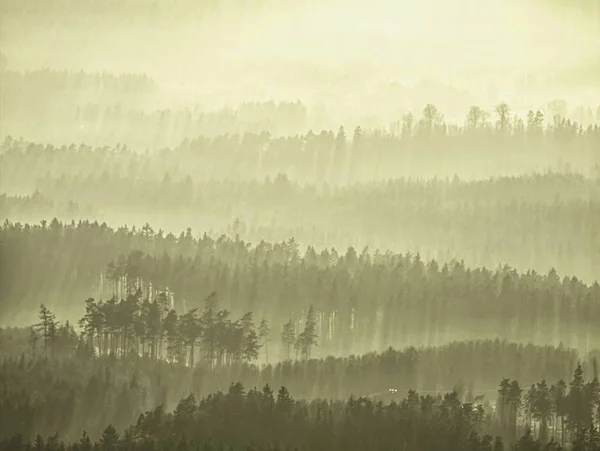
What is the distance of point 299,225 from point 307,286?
21.7 inches

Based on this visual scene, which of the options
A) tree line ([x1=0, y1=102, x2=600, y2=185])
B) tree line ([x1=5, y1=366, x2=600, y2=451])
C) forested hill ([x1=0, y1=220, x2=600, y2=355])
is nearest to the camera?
tree line ([x1=5, y1=366, x2=600, y2=451])

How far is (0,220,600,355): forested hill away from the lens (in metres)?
8.05

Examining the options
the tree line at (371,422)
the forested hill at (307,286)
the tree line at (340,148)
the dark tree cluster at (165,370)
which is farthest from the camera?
the tree line at (340,148)

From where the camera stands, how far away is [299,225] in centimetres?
A: 847

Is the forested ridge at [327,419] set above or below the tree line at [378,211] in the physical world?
below

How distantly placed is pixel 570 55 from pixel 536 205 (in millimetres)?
1371

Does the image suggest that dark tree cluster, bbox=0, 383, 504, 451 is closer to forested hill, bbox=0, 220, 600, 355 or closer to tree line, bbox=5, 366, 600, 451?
tree line, bbox=5, 366, 600, 451

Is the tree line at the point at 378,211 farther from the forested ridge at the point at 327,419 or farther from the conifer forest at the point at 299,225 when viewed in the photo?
the forested ridge at the point at 327,419

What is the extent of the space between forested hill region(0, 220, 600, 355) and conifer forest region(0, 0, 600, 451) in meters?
0.02

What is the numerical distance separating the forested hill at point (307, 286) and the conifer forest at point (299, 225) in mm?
19

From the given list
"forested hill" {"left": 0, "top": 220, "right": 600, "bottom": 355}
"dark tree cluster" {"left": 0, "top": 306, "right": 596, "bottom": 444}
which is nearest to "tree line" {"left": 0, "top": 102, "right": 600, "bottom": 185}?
"forested hill" {"left": 0, "top": 220, "right": 600, "bottom": 355}

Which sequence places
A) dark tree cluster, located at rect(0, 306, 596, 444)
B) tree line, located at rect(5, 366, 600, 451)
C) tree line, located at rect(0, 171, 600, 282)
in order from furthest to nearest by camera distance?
tree line, located at rect(0, 171, 600, 282) < dark tree cluster, located at rect(0, 306, 596, 444) < tree line, located at rect(5, 366, 600, 451)

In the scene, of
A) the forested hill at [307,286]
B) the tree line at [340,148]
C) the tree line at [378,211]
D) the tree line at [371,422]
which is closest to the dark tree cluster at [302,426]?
the tree line at [371,422]

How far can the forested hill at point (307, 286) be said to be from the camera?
8055mm
